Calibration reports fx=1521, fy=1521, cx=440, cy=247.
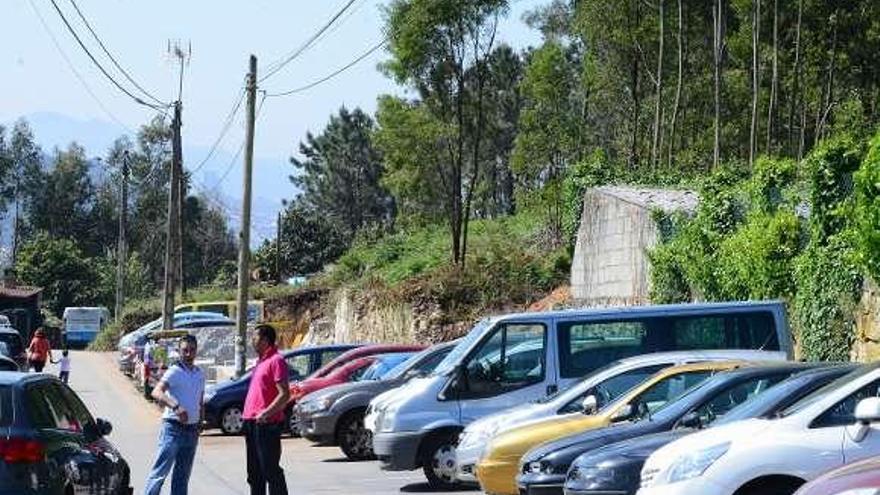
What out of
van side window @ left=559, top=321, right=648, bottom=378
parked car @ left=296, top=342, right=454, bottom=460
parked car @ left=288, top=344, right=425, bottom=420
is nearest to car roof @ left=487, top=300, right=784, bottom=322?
van side window @ left=559, top=321, right=648, bottom=378

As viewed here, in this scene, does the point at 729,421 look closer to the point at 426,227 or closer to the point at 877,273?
the point at 877,273

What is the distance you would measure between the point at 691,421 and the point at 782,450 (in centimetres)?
236

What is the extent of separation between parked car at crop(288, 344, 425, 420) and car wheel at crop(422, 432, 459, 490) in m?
6.74

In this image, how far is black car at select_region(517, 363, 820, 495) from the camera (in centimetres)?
1186

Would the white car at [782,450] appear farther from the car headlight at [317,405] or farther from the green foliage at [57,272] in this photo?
the green foliage at [57,272]

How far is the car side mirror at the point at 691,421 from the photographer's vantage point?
11.7 m

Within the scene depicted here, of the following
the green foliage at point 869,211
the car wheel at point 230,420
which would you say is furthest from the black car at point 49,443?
the car wheel at point 230,420

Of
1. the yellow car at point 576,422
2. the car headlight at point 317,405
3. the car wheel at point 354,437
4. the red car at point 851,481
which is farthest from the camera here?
the car headlight at point 317,405

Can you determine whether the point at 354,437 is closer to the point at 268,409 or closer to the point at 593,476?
the point at 268,409

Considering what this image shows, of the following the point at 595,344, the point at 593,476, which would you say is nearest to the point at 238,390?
the point at 595,344

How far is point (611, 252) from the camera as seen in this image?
33.6m

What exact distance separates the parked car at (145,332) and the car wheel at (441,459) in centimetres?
2335

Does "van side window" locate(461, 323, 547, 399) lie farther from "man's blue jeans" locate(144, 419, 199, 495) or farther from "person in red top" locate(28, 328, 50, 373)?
"person in red top" locate(28, 328, 50, 373)

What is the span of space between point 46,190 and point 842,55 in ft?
254
